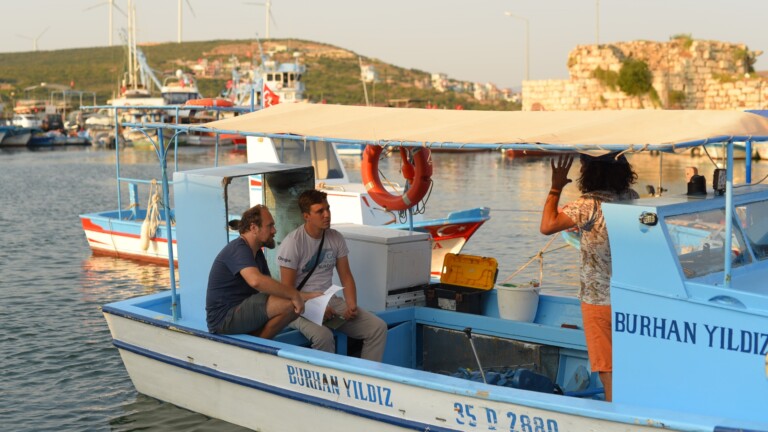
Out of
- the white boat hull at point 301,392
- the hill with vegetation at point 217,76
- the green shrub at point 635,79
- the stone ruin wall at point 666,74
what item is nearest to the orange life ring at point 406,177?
the white boat hull at point 301,392

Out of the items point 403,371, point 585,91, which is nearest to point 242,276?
point 403,371

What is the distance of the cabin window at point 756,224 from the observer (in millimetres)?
6277

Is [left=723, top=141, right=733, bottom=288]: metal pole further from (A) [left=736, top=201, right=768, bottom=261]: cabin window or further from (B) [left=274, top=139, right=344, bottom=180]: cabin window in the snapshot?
(B) [left=274, top=139, right=344, bottom=180]: cabin window

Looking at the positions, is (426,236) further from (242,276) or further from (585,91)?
(585,91)

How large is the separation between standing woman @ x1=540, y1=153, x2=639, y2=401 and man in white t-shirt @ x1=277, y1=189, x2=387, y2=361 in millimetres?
1939

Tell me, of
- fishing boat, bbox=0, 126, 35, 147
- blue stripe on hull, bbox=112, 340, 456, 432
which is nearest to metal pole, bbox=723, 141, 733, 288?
blue stripe on hull, bbox=112, 340, 456, 432

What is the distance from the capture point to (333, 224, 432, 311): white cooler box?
8750 mm

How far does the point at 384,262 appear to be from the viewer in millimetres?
8742

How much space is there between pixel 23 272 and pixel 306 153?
561cm

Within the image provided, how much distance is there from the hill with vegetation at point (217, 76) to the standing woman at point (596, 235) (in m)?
115

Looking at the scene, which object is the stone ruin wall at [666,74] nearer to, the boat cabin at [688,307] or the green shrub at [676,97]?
the green shrub at [676,97]

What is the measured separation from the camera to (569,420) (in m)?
6.03

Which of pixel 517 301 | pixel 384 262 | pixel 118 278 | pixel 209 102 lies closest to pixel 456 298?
pixel 517 301

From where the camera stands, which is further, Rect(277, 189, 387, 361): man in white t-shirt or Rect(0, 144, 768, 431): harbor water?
Rect(0, 144, 768, 431): harbor water
